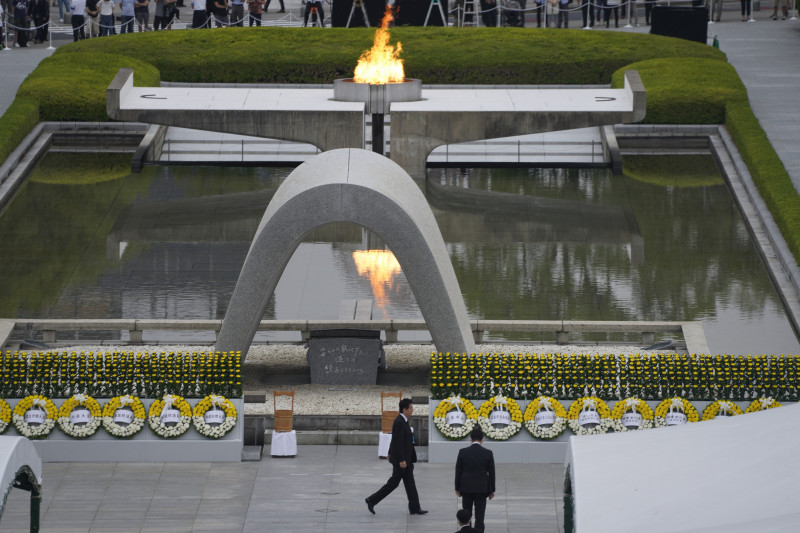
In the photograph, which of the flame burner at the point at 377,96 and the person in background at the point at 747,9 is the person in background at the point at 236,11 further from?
the person in background at the point at 747,9

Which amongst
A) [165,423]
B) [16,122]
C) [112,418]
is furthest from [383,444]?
[16,122]

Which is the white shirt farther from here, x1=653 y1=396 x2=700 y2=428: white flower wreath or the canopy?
the canopy

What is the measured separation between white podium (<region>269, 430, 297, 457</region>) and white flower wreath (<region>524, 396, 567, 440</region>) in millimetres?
2975

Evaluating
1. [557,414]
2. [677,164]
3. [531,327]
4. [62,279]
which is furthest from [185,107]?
[557,414]

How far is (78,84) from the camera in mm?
41531

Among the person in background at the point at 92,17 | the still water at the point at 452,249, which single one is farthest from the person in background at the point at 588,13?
the person in background at the point at 92,17

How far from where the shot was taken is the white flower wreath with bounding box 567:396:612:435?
792 inches

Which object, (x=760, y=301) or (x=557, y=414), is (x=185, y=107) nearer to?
(x=760, y=301)

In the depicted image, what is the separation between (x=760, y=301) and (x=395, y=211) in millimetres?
9770

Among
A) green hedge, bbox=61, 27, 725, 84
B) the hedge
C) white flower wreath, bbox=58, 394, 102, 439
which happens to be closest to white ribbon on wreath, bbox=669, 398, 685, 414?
white flower wreath, bbox=58, 394, 102, 439

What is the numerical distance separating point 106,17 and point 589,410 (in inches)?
1373

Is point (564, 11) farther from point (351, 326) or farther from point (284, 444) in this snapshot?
point (284, 444)

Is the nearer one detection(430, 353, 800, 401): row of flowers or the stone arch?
detection(430, 353, 800, 401): row of flowers

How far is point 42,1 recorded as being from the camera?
2071 inches
